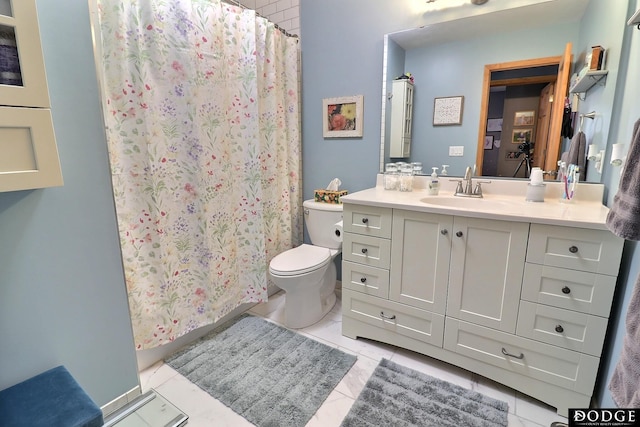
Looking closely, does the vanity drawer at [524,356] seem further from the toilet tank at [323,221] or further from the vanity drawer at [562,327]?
the toilet tank at [323,221]

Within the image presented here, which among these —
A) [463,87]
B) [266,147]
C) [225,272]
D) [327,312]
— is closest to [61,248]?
[225,272]

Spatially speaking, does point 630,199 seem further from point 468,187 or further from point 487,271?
point 468,187

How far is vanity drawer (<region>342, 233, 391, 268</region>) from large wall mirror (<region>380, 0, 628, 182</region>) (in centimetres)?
70

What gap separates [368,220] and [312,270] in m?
0.51

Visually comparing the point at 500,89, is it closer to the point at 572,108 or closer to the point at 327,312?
the point at 572,108

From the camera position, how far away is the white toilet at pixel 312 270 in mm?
1901

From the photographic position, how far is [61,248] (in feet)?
3.74

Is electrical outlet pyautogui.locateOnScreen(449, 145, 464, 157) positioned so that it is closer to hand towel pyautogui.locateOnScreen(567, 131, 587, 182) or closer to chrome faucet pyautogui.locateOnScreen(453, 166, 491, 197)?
chrome faucet pyautogui.locateOnScreen(453, 166, 491, 197)

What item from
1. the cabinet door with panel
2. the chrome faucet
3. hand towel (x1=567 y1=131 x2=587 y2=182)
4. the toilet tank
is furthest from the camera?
the toilet tank

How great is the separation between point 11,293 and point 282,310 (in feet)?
4.91

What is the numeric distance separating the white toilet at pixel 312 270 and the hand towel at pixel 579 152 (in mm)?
1313

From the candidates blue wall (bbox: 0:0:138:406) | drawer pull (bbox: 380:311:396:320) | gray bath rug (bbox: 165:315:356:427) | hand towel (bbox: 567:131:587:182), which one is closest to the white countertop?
hand towel (bbox: 567:131:587:182)

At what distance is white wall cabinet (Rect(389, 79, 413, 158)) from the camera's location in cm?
202

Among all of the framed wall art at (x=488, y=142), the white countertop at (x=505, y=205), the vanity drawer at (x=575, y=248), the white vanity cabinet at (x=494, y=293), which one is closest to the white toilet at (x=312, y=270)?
the white vanity cabinet at (x=494, y=293)
